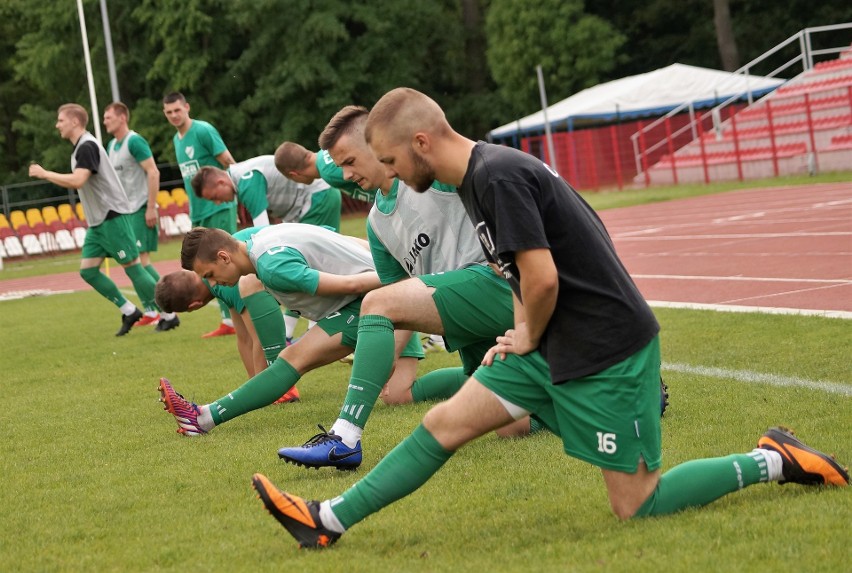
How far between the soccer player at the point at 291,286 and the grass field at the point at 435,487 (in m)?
0.20

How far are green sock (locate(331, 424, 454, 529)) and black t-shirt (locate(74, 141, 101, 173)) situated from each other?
9.27 meters

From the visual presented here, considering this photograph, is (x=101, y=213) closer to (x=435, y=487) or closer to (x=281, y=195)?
(x=281, y=195)

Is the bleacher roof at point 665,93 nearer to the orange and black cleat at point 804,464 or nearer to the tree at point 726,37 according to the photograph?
the tree at point 726,37

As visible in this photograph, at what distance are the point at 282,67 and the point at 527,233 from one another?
40.9 metres

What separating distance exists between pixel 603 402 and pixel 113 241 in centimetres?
974

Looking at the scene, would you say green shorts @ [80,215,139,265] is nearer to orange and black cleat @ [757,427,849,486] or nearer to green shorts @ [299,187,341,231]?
green shorts @ [299,187,341,231]

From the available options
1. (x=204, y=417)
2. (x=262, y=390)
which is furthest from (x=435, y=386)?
(x=204, y=417)

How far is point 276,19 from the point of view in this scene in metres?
44.4

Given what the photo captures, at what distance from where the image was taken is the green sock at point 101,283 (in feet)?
43.3

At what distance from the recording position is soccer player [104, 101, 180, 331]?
1320 cm

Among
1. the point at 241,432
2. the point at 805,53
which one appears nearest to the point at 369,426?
the point at 241,432

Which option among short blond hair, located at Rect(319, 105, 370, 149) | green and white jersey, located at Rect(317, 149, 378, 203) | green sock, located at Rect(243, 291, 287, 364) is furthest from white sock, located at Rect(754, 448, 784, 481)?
green and white jersey, located at Rect(317, 149, 378, 203)

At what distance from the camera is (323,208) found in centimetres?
1048

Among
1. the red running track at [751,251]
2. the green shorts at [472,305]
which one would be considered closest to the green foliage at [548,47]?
the red running track at [751,251]
